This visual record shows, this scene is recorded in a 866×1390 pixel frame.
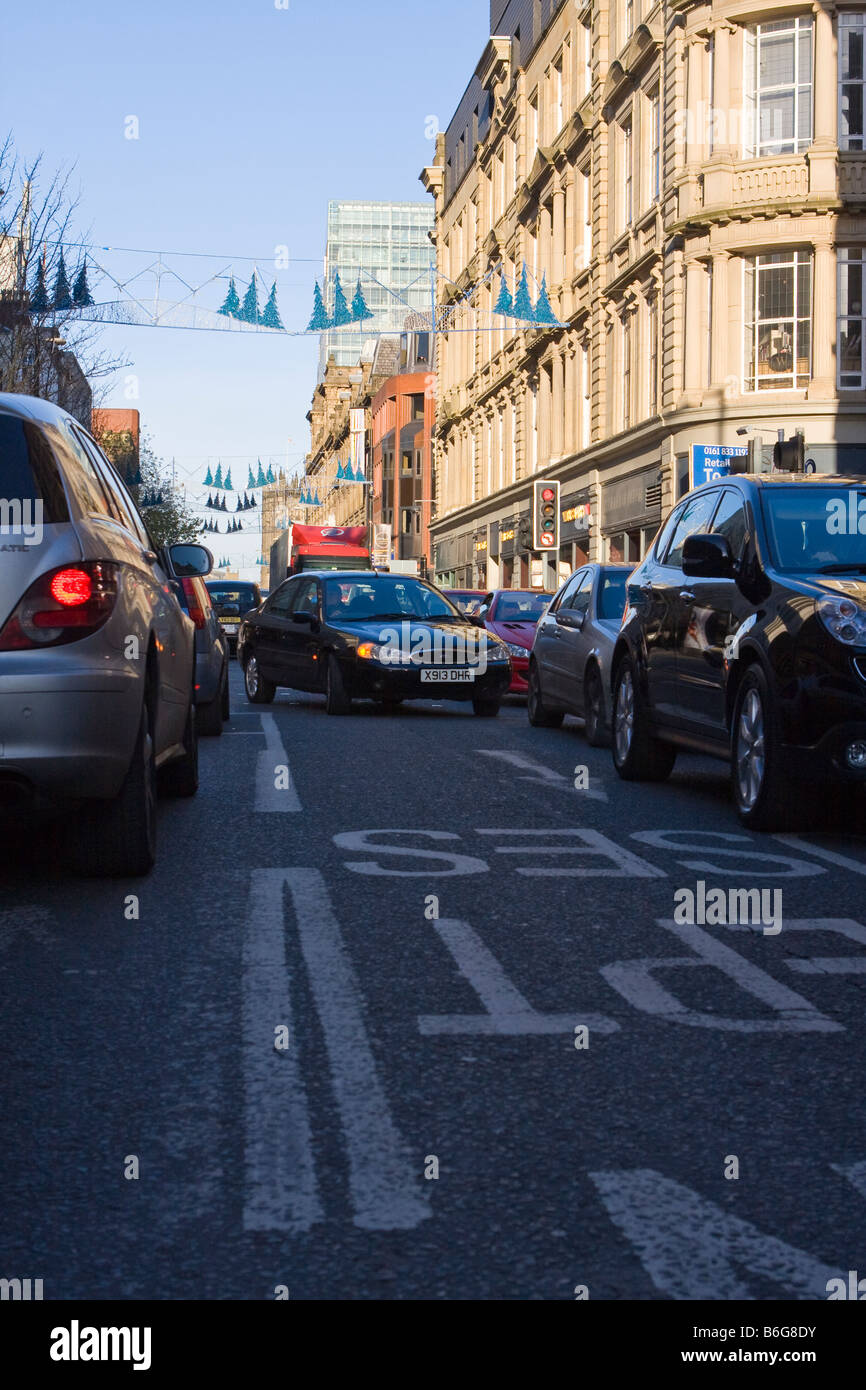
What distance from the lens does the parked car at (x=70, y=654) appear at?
227 inches

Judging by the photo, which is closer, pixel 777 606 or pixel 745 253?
pixel 777 606

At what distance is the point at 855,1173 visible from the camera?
3.37 metres

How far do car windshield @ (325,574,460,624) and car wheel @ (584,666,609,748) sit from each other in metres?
4.35

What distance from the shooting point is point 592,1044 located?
4.30 m

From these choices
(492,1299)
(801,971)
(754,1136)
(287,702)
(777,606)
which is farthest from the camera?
(287,702)

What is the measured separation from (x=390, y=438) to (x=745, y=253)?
69956 mm

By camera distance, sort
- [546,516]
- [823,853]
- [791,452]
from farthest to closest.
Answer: [546,516] → [791,452] → [823,853]

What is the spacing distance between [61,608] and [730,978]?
8.42ft

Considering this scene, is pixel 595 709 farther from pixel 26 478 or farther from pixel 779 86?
pixel 779 86

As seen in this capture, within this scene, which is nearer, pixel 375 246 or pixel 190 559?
pixel 190 559

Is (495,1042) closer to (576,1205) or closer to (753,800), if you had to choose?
(576,1205)

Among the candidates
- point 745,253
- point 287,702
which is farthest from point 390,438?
point 287,702

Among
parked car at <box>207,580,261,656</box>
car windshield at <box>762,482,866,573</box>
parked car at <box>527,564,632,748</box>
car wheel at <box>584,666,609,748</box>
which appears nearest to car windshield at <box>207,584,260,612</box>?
parked car at <box>207,580,261,656</box>

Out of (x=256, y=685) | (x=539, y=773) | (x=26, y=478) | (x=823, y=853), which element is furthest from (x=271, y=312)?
(x=26, y=478)
